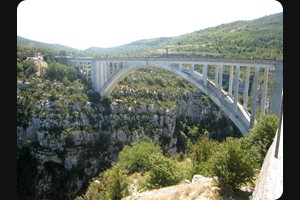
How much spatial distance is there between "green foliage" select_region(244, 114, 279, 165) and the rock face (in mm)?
18201

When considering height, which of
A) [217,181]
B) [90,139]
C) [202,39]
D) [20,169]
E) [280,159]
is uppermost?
[202,39]

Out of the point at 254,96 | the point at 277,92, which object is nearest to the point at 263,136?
the point at 277,92

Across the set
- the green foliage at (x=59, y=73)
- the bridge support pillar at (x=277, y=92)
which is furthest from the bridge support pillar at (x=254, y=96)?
the green foliage at (x=59, y=73)

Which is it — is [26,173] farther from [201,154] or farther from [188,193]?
[188,193]

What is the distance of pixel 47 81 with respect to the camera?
1293 inches

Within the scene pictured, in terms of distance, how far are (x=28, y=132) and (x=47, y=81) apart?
7.44 metres

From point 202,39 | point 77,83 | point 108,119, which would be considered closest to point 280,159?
point 108,119

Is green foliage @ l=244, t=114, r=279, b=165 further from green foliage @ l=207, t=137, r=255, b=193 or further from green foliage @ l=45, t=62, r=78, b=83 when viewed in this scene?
green foliage @ l=45, t=62, r=78, b=83

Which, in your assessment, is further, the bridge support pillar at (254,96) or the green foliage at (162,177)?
A: the bridge support pillar at (254,96)

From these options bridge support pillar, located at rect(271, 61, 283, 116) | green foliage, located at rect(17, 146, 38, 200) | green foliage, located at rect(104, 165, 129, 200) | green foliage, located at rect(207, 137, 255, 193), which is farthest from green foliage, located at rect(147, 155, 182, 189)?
green foliage, located at rect(17, 146, 38, 200)

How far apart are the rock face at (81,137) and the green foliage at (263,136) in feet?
59.7

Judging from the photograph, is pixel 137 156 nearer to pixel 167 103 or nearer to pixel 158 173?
pixel 158 173

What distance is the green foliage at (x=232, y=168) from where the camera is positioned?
860 centimetres

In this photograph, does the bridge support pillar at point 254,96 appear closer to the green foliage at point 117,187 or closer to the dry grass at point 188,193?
the dry grass at point 188,193
